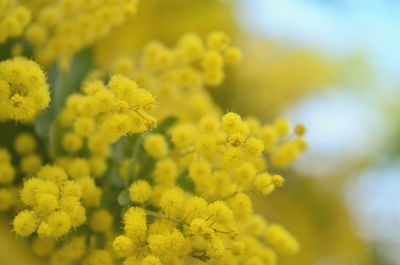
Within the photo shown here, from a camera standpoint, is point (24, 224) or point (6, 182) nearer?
point (24, 224)

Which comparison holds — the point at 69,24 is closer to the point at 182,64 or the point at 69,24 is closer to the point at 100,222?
the point at 182,64

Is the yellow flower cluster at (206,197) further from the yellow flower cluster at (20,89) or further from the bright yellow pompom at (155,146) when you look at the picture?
the yellow flower cluster at (20,89)

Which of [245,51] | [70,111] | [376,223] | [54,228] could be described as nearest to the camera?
[54,228]

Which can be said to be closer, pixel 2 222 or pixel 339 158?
pixel 2 222

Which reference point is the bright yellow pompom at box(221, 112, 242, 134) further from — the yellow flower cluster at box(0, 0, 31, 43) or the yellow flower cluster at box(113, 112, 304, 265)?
the yellow flower cluster at box(0, 0, 31, 43)

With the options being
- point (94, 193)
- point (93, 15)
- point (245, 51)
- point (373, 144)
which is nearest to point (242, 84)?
point (245, 51)

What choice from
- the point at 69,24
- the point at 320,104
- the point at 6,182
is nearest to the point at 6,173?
the point at 6,182

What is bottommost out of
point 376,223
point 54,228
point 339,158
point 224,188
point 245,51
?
point 54,228

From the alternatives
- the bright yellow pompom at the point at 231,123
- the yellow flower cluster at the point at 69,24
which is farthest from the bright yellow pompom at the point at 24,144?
the bright yellow pompom at the point at 231,123

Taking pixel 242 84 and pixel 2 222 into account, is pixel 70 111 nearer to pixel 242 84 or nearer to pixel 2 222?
pixel 2 222
